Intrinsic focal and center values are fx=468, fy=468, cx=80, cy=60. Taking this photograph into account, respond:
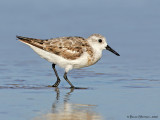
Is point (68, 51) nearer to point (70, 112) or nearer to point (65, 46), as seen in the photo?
point (65, 46)

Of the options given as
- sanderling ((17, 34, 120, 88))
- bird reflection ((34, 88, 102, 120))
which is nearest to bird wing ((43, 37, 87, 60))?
sanderling ((17, 34, 120, 88))

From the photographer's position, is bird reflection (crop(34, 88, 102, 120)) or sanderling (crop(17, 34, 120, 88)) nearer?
bird reflection (crop(34, 88, 102, 120))

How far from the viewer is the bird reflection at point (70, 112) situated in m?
9.36

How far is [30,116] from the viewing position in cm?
934

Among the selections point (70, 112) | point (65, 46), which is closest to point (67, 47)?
point (65, 46)

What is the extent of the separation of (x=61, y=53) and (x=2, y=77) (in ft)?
7.50

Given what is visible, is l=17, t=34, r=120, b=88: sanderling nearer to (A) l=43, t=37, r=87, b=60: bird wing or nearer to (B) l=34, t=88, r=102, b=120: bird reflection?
(A) l=43, t=37, r=87, b=60: bird wing

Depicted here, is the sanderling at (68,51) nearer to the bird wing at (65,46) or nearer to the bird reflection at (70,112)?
the bird wing at (65,46)

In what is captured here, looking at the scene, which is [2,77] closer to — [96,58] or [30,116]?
[96,58]

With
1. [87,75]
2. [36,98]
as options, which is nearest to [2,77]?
[87,75]

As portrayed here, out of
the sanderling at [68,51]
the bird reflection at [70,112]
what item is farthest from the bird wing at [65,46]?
the bird reflection at [70,112]

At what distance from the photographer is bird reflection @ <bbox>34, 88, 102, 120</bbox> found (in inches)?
368

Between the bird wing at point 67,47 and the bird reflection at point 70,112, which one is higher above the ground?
the bird wing at point 67,47

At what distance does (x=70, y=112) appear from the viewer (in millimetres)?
9859
